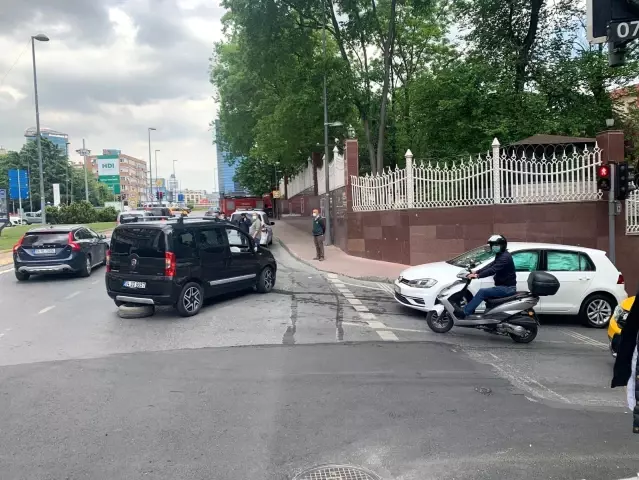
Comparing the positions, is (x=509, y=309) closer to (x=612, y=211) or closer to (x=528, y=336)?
(x=528, y=336)

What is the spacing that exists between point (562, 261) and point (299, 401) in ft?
21.1

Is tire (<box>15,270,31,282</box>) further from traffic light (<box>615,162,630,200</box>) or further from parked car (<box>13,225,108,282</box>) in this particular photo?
traffic light (<box>615,162,630,200</box>)

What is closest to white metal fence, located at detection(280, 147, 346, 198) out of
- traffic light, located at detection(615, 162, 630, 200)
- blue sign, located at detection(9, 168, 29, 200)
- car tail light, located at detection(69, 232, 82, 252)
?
car tail light, located at detection(69, 232, 82, 252)

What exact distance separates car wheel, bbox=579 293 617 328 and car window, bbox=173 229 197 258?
23.4 ft

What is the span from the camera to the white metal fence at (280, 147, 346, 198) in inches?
893

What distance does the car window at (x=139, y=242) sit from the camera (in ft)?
30.8

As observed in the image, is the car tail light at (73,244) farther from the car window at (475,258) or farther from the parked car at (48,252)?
the car window at (475,258)

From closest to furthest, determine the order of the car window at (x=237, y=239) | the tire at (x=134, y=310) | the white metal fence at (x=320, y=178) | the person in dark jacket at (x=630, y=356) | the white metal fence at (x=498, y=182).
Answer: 1. the person in dark jacket at (x=630, y=356)
2. the tire at (x=134, y=310)
3. the car window at (x=237, y=239)
4. the white metal fence at (x=498, y=182)
5. the white metal fence at (x=320, y=178)

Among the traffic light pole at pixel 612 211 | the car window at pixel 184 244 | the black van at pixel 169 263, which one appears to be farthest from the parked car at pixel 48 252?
the traffic light pole at pixel 612 211

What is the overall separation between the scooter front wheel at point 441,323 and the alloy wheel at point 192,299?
425 centimetres

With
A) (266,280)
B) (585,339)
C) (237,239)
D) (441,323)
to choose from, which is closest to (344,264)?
(266,280)

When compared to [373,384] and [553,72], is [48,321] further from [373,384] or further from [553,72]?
[553,72]

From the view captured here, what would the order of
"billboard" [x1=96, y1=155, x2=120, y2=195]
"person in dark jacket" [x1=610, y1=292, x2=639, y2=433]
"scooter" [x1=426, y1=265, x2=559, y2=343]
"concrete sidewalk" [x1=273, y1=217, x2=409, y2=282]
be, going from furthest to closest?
"billboard" [x1=96, y1=155, x2=120, y2=195]
"concrete sidewalk" [x1=273, y1=217, x2=409, y2=282]
"scooter" [x1=426, y1=265, x2=559, y2=343]
"person in dark jacket" [x1=610, y1=292, x2=639, y2=433]

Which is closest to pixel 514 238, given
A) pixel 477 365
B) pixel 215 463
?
pixel 477 365
